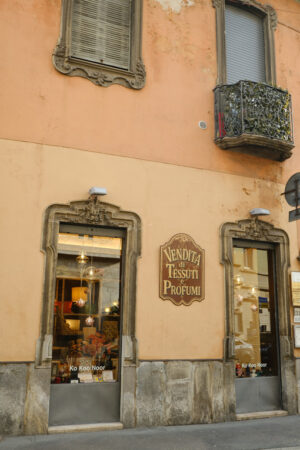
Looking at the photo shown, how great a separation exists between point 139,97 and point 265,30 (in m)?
3.90

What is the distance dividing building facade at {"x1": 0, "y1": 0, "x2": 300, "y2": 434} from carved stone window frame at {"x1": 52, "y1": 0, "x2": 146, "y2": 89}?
0.03 meters

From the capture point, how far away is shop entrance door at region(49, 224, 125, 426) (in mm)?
7312

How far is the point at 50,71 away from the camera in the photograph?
26.2ft

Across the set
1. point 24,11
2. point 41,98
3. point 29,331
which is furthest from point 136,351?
point 24,11

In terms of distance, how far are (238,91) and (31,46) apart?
3972 mm

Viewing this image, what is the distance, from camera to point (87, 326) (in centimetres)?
767

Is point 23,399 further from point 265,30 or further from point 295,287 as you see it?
point 265,30

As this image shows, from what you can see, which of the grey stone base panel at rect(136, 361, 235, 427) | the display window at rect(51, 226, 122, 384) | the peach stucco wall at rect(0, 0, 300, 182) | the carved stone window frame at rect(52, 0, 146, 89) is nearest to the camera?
the display window at rect(51, 226, 122, 384)

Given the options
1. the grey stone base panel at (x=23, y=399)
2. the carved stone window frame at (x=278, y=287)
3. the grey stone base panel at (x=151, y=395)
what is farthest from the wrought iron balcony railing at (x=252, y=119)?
the grey stone base panel at (x=23, y=399)

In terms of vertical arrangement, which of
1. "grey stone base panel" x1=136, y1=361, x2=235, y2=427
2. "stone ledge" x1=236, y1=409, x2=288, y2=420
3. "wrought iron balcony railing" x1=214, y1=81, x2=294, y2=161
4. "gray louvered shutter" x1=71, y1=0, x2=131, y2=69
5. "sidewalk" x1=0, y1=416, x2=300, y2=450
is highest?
"gray louvered shutter" x1=71, y1=0, x2=131, y2=69

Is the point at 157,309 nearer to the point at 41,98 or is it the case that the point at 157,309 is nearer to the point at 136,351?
the point at 136,351

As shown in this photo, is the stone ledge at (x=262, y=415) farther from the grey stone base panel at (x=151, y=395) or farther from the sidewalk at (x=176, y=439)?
the sidewalk at (x=176, y=439)

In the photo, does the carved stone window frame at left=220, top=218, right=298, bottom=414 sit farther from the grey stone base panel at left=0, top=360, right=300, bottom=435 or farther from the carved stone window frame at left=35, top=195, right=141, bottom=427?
the carved stone window frame at left=35, top=195, right=141, bottom=427

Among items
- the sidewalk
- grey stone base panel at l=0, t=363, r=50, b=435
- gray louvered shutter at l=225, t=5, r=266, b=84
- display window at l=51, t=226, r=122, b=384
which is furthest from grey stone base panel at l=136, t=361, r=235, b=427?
gray louvered shutter at l=225, t=5, r=266, b=84
